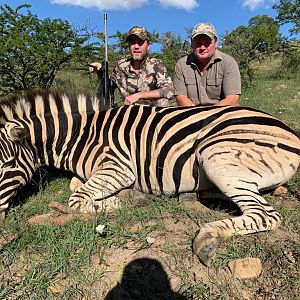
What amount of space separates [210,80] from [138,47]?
1134 millimetres

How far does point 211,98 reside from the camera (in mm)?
4457

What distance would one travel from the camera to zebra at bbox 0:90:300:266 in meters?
2.68

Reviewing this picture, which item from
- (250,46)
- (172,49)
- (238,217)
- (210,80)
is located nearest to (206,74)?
(210,80)

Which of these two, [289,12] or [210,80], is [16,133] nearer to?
[210,80]

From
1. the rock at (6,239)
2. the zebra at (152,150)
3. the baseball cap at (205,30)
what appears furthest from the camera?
the baseball cap at (205,30)

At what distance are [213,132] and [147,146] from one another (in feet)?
2.02

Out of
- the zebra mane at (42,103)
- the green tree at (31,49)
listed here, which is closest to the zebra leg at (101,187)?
the zebra mane at (42,103)

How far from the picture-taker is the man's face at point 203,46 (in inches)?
159

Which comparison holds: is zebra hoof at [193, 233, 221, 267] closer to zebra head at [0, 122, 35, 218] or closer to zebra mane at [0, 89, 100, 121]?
zebra head at [0, 122, 35, 218]

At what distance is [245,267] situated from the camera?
2.06 meters

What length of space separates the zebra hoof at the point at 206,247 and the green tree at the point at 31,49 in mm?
6002

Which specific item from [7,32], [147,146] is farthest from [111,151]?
[7,32]

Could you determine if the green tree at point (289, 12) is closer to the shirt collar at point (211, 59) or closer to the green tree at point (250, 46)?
the green tree at point (250, 46)

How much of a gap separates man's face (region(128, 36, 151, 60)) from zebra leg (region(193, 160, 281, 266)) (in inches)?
100
